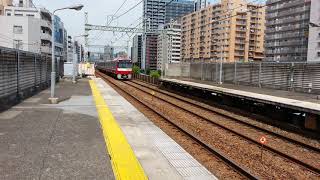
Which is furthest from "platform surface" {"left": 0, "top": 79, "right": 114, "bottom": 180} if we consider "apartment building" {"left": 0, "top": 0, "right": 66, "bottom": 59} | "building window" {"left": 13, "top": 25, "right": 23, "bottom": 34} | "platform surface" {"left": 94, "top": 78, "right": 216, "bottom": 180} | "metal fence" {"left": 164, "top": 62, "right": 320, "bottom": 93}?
"building window" {"left": 13, "top": 25, "right": 23, "bottom": 34}

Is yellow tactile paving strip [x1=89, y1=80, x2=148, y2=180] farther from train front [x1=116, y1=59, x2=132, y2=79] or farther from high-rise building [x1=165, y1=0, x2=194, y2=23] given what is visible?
train front [x1=116, y1=59, x2=132, y2=79]

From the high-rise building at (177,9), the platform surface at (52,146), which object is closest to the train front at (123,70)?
the high-rise building at (177,9)

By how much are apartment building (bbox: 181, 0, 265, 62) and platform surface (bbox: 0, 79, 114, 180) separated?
355ft

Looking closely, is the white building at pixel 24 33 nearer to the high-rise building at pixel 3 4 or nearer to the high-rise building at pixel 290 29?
the high-rise building at pixel 3 4

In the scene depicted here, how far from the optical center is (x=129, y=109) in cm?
1850

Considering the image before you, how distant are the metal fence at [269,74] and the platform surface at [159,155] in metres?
13.1

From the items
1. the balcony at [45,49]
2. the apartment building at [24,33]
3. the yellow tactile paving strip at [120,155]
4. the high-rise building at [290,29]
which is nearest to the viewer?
the yellow tactile paving strip at [120,155]

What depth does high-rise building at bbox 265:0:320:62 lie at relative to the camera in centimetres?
10794

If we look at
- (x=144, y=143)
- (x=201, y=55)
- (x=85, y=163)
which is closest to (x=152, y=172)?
(x=85, y=163)

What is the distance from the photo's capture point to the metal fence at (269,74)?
23.3m

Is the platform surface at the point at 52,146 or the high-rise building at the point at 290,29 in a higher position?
the high-rise building at the point at 290,29

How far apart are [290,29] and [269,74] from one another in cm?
10039

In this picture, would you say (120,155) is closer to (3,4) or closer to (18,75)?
(18,75)

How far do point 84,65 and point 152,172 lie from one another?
5120cm
